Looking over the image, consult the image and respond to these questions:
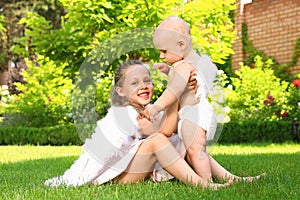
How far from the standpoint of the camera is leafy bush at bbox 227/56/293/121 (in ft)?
32.0

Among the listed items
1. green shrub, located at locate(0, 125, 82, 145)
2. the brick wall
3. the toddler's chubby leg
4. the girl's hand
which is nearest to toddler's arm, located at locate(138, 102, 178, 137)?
the girl's hand

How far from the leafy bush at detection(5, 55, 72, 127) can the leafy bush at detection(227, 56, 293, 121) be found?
10.8 feet

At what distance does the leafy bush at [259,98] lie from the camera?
32.0 feet

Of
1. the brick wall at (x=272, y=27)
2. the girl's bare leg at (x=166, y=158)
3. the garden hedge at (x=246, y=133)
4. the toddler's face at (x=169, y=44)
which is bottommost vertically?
the garden hedge at (x=246, y=133)

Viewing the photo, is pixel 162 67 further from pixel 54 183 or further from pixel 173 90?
pixel 54 183

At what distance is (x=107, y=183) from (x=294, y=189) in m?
1.17

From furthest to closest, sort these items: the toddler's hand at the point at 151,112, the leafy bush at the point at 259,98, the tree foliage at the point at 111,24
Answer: the leafy bush at the point at 259,98 < the tree foliage at the point at 111,24 < the toddler's hand at the point at 151,112

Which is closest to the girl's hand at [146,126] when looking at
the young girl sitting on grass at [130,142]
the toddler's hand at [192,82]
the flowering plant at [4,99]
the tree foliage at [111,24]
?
the young girl sitting on grass at [130,142]

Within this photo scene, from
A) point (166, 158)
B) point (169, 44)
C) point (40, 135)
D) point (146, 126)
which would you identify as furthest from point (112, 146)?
point (40, 135)

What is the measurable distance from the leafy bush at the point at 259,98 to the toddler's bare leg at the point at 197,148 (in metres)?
6.52

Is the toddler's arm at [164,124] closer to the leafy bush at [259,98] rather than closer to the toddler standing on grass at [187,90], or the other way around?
the toddler standing on grass at [187,90]

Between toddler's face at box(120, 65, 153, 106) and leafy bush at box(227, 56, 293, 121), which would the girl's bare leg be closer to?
toddler's face at box(120, 65, 153, 106)

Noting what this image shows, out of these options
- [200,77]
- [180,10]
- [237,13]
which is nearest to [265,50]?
[237,13]

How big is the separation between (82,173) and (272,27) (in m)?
9.36
